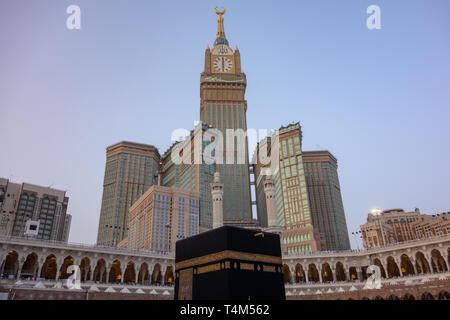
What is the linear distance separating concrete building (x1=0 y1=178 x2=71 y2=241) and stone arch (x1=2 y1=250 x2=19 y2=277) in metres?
49.2

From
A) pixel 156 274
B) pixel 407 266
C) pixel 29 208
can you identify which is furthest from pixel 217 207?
pixel 29 208

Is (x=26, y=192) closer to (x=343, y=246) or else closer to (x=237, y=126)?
(x=237, y=126)

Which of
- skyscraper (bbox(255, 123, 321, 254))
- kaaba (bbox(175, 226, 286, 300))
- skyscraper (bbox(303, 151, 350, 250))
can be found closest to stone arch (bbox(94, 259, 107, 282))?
kaaba (bbox(175, 226, 286, 300))

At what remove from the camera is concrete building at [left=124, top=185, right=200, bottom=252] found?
92125 millimetres

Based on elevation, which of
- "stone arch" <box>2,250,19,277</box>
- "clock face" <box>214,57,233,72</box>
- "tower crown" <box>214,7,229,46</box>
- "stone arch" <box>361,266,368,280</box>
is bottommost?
"stone arch" <box>361,266,368,280</box>

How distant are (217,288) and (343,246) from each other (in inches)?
4192

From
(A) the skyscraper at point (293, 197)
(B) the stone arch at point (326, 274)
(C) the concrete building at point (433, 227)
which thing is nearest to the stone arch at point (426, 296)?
(B) the stone arch at point (326, 274)

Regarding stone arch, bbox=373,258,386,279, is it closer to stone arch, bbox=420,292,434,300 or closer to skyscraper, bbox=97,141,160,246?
stone arch, bbox=420,292,434,300

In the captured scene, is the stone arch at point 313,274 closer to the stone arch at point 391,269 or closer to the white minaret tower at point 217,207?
the stone arch at point 391,269

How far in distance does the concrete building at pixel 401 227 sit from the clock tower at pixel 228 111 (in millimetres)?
35955

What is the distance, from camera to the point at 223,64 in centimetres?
13875

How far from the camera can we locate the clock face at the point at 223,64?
137750 mm

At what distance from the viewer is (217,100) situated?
5192 inches
